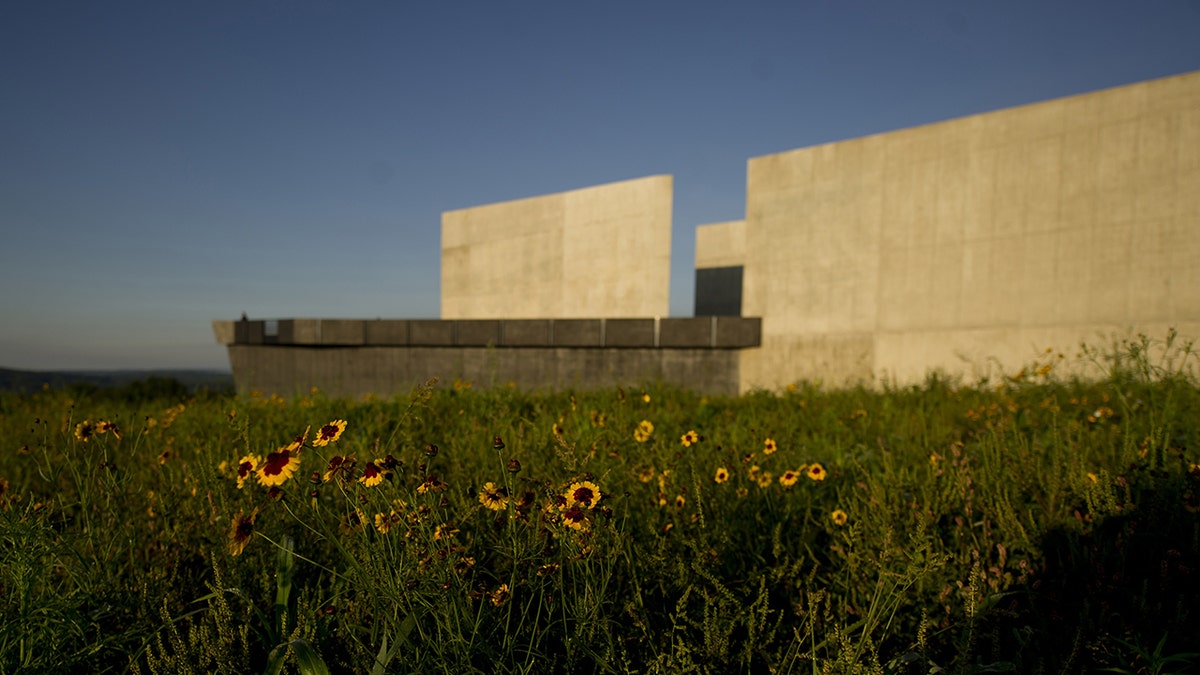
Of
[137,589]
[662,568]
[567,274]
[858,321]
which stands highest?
[567,274]

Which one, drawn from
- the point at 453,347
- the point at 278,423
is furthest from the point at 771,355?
the point at 278,423

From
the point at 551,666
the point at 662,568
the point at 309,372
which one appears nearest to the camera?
the point at 551,666

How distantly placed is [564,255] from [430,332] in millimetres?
3551

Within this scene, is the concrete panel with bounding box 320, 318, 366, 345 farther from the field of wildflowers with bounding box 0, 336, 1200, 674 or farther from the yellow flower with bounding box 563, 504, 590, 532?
the yellow flower with bounding box 563, 504, 590, 532

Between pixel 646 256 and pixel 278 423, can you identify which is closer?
pixel 278 423

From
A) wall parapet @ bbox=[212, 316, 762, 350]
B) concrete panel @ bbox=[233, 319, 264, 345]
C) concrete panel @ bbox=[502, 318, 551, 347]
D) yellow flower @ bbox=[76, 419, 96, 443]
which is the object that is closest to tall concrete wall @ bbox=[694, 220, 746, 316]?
wall parapet @ bbox=[212, 316, 762, 350]

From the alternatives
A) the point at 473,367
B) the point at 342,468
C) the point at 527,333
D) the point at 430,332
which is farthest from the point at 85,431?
the point at 430,332

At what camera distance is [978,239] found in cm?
930

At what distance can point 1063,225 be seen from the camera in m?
8.70

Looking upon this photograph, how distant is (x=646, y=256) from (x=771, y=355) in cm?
314

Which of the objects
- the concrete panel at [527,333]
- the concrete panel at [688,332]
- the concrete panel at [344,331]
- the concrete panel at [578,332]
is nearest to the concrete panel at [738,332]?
the concrete panel at [688,332]

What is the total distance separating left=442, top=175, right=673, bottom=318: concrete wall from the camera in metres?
12.6

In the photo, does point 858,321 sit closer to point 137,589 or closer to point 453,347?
point 453,347

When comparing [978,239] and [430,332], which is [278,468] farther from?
[430,332]
